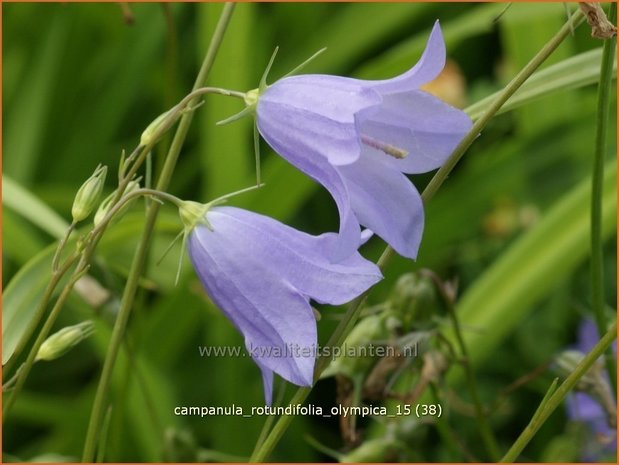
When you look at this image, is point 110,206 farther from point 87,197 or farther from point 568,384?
point 568,384

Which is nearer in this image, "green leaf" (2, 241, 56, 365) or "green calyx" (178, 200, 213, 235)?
"green calyx" (178, 200, 213, 235)

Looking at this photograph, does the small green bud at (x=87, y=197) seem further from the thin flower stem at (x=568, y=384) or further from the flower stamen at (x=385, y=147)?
the thin flower stem at (x=568, y=384)

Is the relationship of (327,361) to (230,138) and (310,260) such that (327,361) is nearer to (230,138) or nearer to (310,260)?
(310,260)

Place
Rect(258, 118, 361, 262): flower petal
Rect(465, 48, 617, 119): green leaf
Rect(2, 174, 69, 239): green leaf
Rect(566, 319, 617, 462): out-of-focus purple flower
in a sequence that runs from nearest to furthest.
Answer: Rect(258, 118, 361, 262): flower petal < Rect(465, 48, 617, 119): green leaf < Rect(566, 319, 617, 462): out-of-focus purple flower < Rect(2, 174, 69, 239): green leaf

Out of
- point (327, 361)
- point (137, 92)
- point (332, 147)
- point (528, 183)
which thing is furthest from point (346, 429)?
point (137, 92)

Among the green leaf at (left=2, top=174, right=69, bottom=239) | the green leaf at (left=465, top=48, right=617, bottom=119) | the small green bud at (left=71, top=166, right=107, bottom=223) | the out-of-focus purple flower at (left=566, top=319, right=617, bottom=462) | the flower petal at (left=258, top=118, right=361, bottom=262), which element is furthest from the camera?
the green leaf at (left=2, top=174, right=69, bottom=239)

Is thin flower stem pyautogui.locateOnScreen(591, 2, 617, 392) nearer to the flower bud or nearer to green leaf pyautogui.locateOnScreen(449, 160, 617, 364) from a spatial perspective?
the flower bud

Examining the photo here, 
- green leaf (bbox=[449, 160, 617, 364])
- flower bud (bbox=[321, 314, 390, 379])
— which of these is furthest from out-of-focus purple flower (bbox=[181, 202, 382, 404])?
green leaf (bbox=[449, 160, 617, 364])

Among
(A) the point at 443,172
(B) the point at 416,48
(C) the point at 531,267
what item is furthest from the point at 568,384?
(B) the point at 416,48
